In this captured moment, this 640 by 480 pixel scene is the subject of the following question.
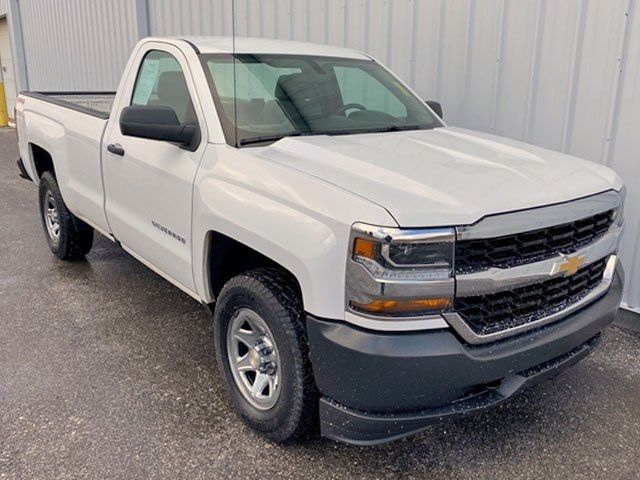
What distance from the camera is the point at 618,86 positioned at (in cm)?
405

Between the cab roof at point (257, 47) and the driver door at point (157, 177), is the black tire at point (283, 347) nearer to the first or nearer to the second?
the driver door at point (157, 177)

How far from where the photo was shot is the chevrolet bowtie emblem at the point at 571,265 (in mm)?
2461

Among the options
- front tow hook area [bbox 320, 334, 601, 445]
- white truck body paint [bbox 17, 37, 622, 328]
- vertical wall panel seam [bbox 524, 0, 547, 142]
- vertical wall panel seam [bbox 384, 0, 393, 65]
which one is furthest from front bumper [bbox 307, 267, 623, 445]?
vertical wall panel seam [bbox 384, 0, 393, 65]

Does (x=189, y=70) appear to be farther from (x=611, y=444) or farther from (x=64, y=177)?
(x=611, y=444)

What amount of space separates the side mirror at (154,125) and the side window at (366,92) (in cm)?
115

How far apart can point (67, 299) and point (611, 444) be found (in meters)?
3.85

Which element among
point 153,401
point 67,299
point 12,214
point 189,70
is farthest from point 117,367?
point 12,214

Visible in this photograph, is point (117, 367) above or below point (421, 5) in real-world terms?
below

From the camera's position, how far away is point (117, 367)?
3537mm

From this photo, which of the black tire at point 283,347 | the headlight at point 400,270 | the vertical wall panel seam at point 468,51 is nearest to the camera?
the headlight at point 400,270

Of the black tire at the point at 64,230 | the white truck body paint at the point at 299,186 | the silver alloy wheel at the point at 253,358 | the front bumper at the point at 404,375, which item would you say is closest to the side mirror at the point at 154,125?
the white truck body paint at the point at 299,186

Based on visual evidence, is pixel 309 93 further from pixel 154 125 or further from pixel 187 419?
pixel 187 419

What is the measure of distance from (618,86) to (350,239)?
9.61ft

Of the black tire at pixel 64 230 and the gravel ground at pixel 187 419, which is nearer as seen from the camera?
the gravel ground at pixel 187 419
